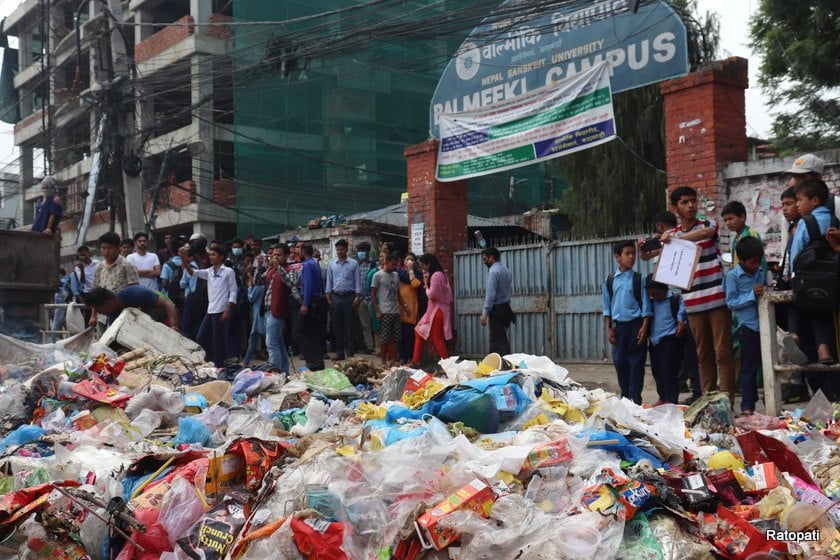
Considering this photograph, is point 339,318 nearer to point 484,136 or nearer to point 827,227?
point 484,136

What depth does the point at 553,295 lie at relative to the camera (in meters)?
10.0

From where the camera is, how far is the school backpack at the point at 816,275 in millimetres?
4773

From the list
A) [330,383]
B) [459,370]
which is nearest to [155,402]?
[330,383]

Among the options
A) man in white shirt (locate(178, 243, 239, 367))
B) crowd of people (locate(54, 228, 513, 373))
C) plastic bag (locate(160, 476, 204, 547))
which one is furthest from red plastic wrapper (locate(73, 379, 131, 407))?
man in white shirt (locate(178, 243, 239, 367))

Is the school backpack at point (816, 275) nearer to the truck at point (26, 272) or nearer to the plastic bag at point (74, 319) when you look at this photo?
the plastic bag at point (74, 319)

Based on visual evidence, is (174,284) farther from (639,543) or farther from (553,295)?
(639,543)

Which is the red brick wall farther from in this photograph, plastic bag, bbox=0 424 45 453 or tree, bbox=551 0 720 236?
plastic bag, bbox=0 424 45 453

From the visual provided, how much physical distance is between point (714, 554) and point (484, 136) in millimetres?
8086

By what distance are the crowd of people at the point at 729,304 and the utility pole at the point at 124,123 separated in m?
11.3

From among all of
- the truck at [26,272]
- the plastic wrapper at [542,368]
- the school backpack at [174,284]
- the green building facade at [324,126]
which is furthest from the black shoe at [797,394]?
the green building facade at [324,126]

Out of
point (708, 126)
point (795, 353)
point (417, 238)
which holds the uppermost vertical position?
point (708, 126)

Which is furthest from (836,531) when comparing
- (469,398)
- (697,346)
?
(697,346)

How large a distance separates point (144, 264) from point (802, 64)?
1252 centimetres

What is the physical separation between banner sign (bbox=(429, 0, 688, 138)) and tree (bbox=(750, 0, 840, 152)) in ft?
23.8
